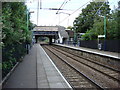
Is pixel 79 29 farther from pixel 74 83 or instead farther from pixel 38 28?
pixel 74 83

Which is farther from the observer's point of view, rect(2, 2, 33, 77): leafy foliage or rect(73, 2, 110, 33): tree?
rect(73, 2, 110, 33): tree

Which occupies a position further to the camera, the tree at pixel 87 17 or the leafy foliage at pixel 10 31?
the tree at pixel 87 17

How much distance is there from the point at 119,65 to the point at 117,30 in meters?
10.4

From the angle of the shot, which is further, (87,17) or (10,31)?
(87,17)

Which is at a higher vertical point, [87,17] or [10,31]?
[87,17]

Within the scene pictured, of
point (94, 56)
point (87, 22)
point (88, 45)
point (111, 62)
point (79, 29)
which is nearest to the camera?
point (111, 62)

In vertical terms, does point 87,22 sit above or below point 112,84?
above

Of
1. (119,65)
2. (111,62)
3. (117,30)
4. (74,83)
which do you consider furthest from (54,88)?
(117,30)

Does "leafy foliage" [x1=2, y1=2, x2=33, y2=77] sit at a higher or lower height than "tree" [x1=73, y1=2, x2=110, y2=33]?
lower

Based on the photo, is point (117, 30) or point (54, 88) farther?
point (117, 30)

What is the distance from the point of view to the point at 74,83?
26.5 feet

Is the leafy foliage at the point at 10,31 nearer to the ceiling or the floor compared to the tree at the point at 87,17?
nearer to the floor

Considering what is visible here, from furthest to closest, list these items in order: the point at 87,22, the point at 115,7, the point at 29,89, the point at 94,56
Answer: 1. the point at 87,22
2. the point at 115,7
3. the point at 94,56
4. the point at 29,89

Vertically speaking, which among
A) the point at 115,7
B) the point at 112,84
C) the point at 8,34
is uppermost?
the point at 115,7
